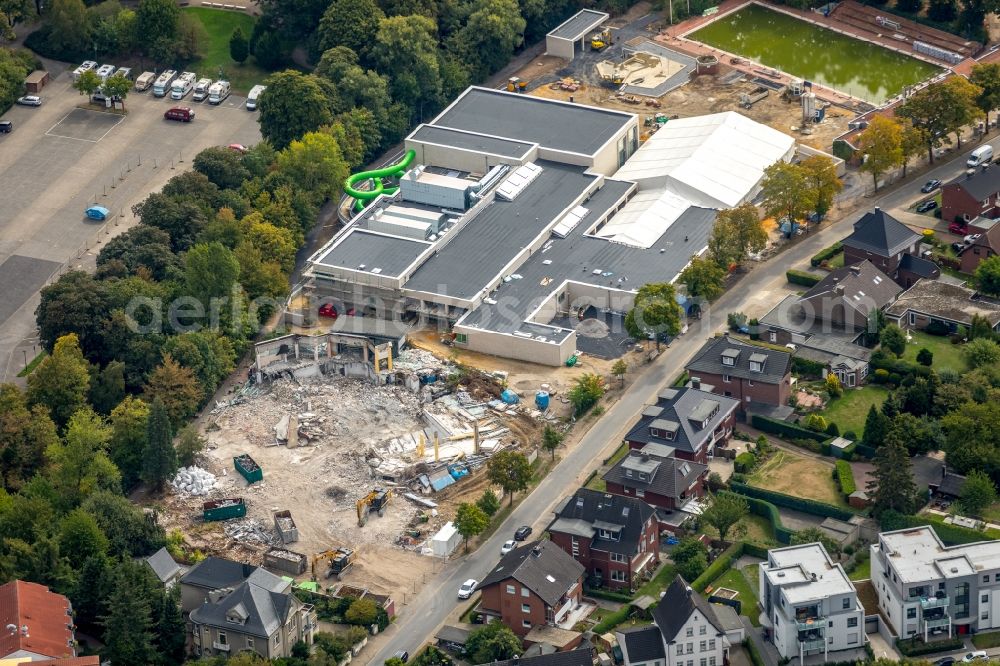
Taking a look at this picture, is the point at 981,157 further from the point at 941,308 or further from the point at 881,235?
the point at 941,308

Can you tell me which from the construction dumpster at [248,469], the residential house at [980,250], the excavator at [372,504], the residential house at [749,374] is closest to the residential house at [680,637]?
the excavator at [372,504]

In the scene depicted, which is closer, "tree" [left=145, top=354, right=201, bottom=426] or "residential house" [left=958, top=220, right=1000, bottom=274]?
"tree" [left=145, top=354, right=201, bottom=426]

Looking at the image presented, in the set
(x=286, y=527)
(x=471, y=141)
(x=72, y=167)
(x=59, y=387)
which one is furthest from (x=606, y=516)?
(x=72, y=167)

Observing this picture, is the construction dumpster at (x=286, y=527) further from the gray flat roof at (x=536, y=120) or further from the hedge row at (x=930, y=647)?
the gray flat roof at (x=536, y=120)

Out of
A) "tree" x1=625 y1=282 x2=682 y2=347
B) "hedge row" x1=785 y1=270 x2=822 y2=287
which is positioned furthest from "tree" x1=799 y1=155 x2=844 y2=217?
"tree" x1=625 y1=282 x2=682 y2=347

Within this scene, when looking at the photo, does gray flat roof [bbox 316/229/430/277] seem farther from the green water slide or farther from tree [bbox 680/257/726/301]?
tree [bbox 680/257/726/301]
